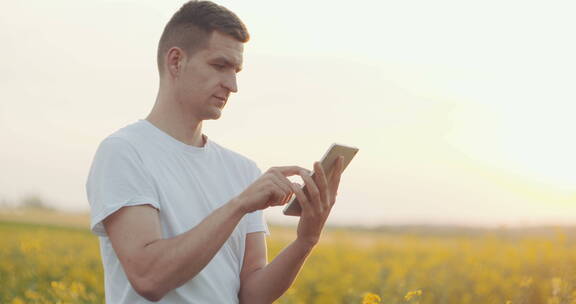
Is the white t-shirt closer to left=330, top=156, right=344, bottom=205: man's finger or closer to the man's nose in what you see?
the man's nose

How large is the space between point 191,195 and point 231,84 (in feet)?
1.40

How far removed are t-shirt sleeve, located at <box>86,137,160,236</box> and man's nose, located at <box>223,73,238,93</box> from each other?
15.3 inches

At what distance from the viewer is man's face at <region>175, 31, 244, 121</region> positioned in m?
2.44

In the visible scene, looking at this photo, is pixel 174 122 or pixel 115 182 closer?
pixel 115 182

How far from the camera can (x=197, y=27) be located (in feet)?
8.38

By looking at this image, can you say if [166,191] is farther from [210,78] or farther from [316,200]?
[316,200]

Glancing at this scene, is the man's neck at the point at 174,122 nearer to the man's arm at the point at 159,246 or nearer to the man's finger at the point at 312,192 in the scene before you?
the man's arm at the point at 159,246

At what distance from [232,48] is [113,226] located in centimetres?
77

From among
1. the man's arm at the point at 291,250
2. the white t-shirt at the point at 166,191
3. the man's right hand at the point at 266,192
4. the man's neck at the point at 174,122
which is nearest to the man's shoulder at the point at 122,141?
the white t-shirt at the point at 166,191

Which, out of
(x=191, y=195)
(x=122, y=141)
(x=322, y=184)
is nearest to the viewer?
(x=322, y=184)

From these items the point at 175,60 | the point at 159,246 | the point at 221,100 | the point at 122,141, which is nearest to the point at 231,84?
the point at 221,100

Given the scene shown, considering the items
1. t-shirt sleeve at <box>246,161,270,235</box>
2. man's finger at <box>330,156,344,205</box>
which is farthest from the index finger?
t-shirt sleeve at <box>246,161,270,235</box>

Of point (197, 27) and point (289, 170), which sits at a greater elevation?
point (197, 27)

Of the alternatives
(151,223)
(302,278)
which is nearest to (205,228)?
(151,223)
